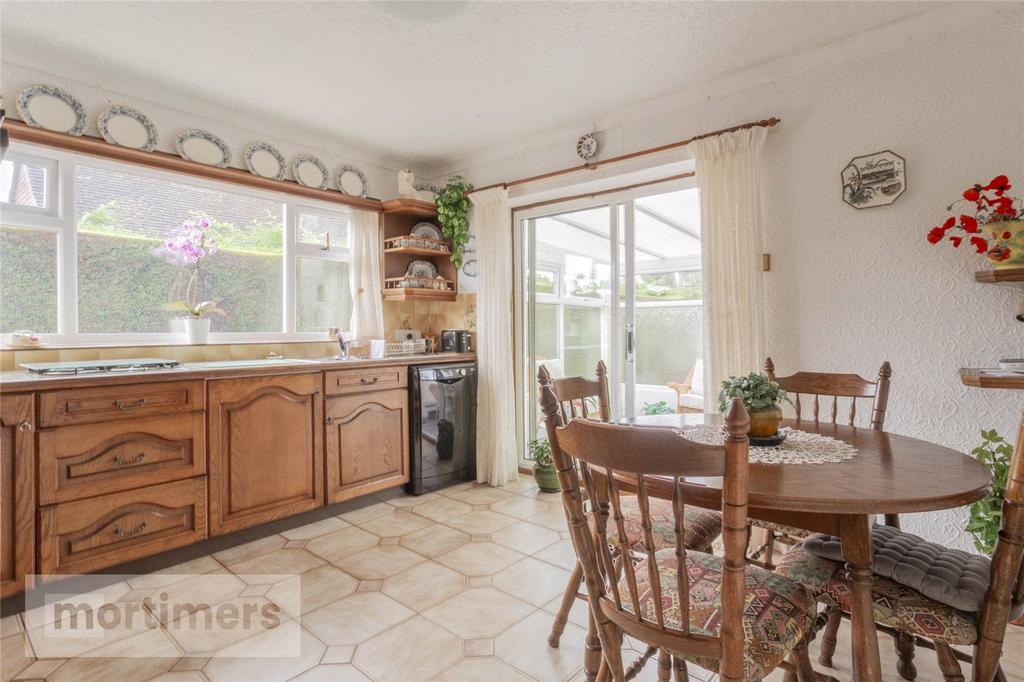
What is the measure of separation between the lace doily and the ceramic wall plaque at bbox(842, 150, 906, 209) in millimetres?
1314

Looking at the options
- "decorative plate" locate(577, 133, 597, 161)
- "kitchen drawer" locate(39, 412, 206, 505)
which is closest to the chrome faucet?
"kitchen drawer" locate(39, 412, 206, 505)

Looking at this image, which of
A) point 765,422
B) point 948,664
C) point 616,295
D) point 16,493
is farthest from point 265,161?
point 948,664

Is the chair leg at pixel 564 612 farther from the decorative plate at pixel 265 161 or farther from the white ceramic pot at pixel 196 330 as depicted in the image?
the decorative plate at pixel 265 161

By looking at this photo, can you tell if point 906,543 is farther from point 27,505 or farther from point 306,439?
point 27,505

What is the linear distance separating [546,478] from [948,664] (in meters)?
2.45

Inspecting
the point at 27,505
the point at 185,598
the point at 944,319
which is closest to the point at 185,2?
the point at 27,505

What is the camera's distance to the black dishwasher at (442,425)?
12.0 feet

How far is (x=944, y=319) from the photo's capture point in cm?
229

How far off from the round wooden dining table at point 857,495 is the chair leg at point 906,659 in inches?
21.1

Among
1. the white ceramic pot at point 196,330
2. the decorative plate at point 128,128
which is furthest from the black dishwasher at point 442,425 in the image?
the decorative plate at point 128,128

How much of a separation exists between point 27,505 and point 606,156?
11.2 feet

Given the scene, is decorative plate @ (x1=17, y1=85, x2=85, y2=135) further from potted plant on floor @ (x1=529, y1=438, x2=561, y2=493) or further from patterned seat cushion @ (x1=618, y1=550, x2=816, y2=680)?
patterned seat cushion @ (x1=618, y1=550, x2=816, y2=680)

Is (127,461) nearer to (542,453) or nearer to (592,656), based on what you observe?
(592,656)

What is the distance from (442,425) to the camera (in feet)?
12.4
